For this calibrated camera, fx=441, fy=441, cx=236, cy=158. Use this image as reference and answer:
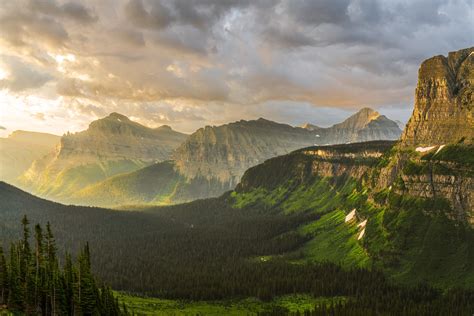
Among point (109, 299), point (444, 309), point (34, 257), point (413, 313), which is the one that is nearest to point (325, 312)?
point (413, 313)

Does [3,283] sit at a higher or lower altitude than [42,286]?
higher

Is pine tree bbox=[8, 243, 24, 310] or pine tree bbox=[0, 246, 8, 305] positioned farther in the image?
pine tree bbox=[0, 246, 8, 305]

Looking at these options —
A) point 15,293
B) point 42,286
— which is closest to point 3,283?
point 15,293

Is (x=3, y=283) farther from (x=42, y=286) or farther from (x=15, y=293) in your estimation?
(x=42, y=286)

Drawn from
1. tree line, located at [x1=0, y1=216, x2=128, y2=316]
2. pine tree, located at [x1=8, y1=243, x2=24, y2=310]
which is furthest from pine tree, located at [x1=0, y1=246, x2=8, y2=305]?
pine tree, located at [x1=8, y1=243, x2=24, y2=310]

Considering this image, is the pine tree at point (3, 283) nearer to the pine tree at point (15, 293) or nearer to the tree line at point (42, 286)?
the tree line at point (42, 286)

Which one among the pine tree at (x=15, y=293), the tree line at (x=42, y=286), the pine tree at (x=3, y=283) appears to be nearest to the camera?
the pine tree at (x=15, y=293)

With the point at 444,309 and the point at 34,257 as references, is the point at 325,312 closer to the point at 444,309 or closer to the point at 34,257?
the point at 444,309

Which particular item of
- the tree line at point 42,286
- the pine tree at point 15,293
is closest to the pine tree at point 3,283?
the tree line at point 42,286

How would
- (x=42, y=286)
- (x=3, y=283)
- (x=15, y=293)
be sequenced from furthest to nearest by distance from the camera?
(x=42, y=286) → (x=3, y=283) → (x=15, y=293)

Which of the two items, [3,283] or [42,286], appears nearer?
[3,283]

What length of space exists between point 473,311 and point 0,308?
602 ft

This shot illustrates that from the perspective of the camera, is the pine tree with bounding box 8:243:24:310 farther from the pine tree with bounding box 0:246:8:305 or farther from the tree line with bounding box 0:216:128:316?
the pine tree with bounding box 0:246:8:305

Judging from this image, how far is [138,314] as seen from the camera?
633 feet
